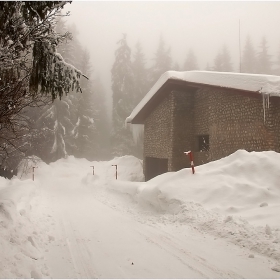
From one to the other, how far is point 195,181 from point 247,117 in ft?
15.1

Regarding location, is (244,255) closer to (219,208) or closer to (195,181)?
(219,208)

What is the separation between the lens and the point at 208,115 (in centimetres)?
1202

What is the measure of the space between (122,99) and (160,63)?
9.77 meters

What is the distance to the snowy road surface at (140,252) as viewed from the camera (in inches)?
132

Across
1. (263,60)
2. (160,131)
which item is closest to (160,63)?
(263,60)

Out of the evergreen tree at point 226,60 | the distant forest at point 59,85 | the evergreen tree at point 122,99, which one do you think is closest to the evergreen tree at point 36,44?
the distant forest at point 59,85

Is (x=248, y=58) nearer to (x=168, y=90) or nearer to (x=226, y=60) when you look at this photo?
(x=226, y=60)

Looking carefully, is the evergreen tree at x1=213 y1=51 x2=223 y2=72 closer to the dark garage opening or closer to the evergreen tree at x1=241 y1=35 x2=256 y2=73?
the evergreen tree at x1=241 y1=35 x2=256 y2=73

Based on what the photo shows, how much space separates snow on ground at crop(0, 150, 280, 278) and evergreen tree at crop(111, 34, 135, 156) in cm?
2268

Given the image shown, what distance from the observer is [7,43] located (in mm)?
3146

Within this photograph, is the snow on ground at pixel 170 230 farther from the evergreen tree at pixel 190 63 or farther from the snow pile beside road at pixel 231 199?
the evergreen tree at pixel 190 63

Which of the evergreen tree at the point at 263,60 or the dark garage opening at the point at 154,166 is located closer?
the dark garage opening at the point at 154,166

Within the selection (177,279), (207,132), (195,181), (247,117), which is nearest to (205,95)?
(207,132)

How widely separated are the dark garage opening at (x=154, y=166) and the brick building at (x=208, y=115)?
12cm
